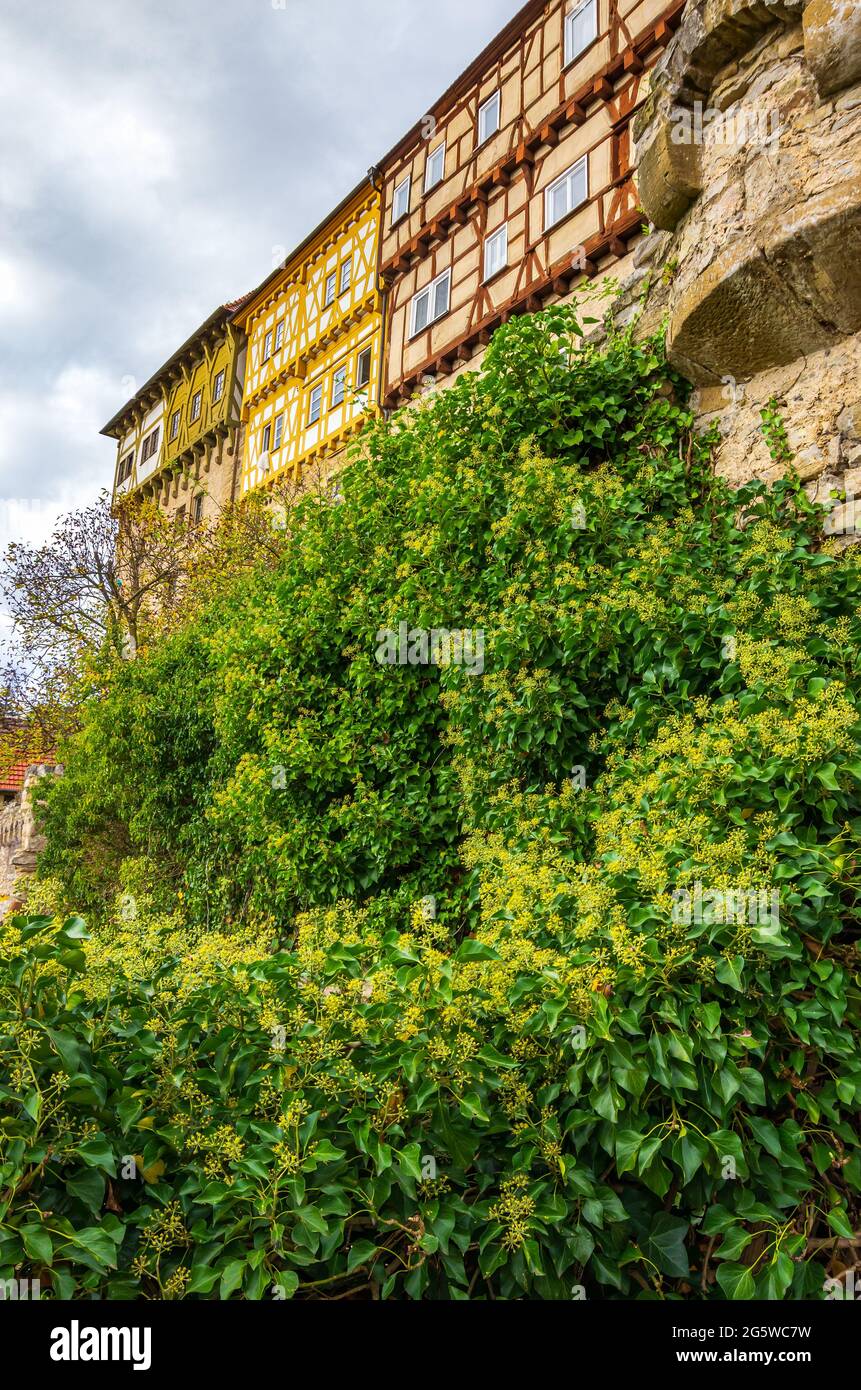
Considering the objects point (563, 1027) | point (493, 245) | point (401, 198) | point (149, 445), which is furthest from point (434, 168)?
point (563, 1027)

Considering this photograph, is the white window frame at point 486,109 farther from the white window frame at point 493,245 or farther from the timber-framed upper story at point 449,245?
the white window frame at point 493,245

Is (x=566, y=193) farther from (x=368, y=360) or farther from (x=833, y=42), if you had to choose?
(x=833, y=42)

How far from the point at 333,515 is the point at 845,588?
4.29 meters

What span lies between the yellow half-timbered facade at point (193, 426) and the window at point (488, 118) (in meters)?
9.28

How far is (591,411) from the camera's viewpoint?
612 centimetres

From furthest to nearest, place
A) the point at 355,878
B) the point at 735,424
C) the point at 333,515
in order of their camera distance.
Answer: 1. the point at 333,515
2. the point at 355,878
3. the point at 735,424

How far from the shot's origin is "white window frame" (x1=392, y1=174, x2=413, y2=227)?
15734 mm

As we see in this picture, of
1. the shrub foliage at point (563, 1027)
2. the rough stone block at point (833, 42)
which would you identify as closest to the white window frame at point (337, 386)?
the shrub foliage at point (563, 1027)

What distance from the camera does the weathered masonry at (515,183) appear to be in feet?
36.5

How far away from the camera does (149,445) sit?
2800 centimetres
